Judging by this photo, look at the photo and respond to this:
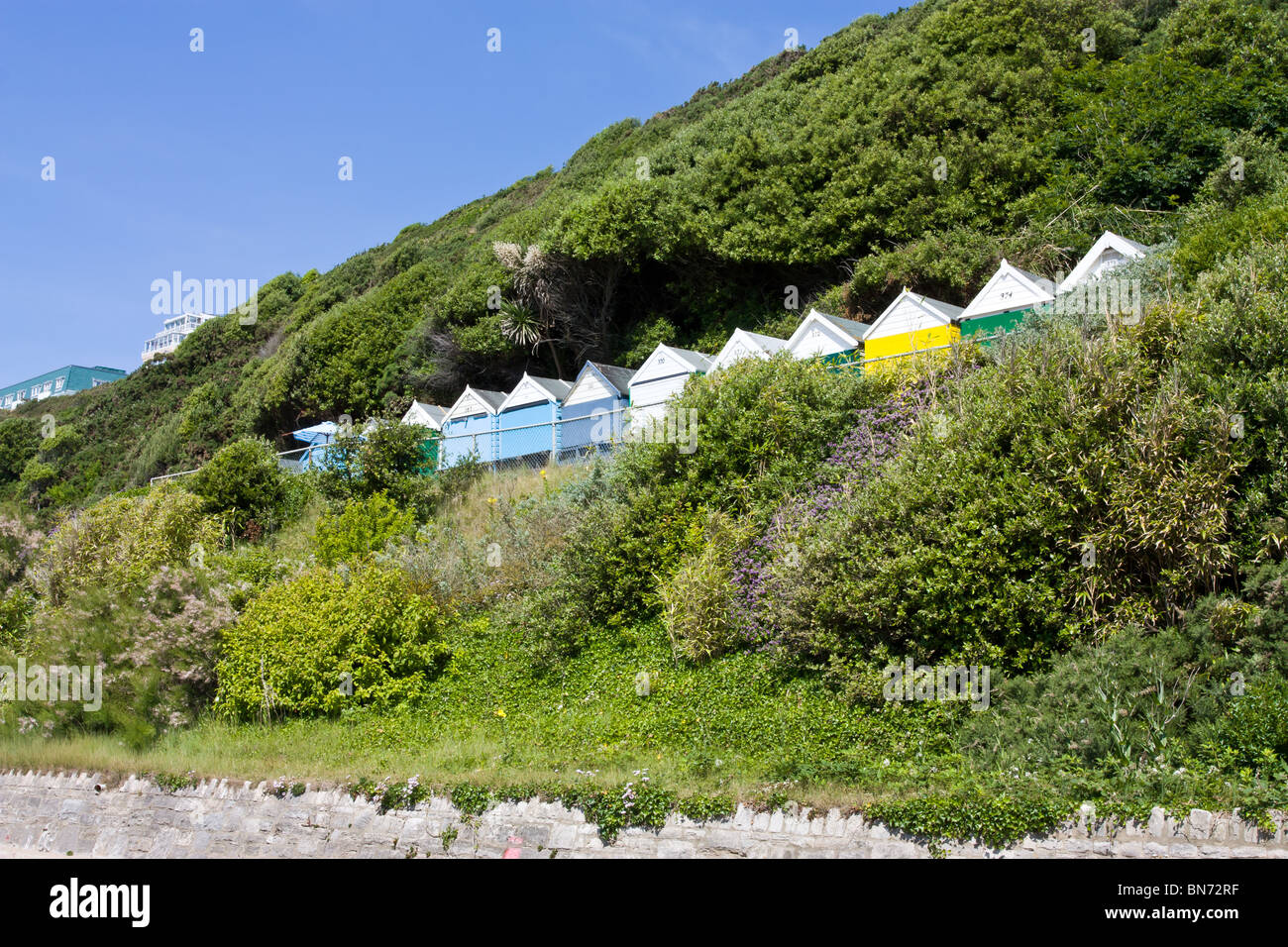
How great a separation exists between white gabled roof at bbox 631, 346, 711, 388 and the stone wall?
48.5 ft

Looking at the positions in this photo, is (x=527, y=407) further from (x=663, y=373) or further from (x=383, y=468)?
(x=383, y=468)

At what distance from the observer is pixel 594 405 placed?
24906mm

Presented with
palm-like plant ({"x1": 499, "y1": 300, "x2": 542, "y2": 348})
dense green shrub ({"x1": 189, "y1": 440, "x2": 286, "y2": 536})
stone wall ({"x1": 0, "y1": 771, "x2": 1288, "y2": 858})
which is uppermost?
palm-like plant ({"x1": 499, "y1": 300, "x2": 542, "y2": 348})

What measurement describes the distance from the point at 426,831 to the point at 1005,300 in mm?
16219

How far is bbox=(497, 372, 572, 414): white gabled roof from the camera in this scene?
26047 mm

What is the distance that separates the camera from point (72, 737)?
1429cm

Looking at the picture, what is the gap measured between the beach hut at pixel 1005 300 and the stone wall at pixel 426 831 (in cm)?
1401

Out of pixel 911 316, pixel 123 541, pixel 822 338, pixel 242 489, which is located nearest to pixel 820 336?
pixel 822 338

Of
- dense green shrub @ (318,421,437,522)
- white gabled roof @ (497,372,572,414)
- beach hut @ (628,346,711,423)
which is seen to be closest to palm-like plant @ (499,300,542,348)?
white gabled roof @ (497,372,572,414)

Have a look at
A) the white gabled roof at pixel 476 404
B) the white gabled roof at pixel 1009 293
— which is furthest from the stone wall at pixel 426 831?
the white gabled roof at pixel 476 404

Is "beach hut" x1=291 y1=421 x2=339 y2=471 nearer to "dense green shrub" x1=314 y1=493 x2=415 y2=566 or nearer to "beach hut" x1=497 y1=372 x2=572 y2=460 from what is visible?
"dense green shrub" x1=314 y1=493 x2=415 y2=566

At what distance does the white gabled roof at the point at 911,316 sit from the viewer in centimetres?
2047
